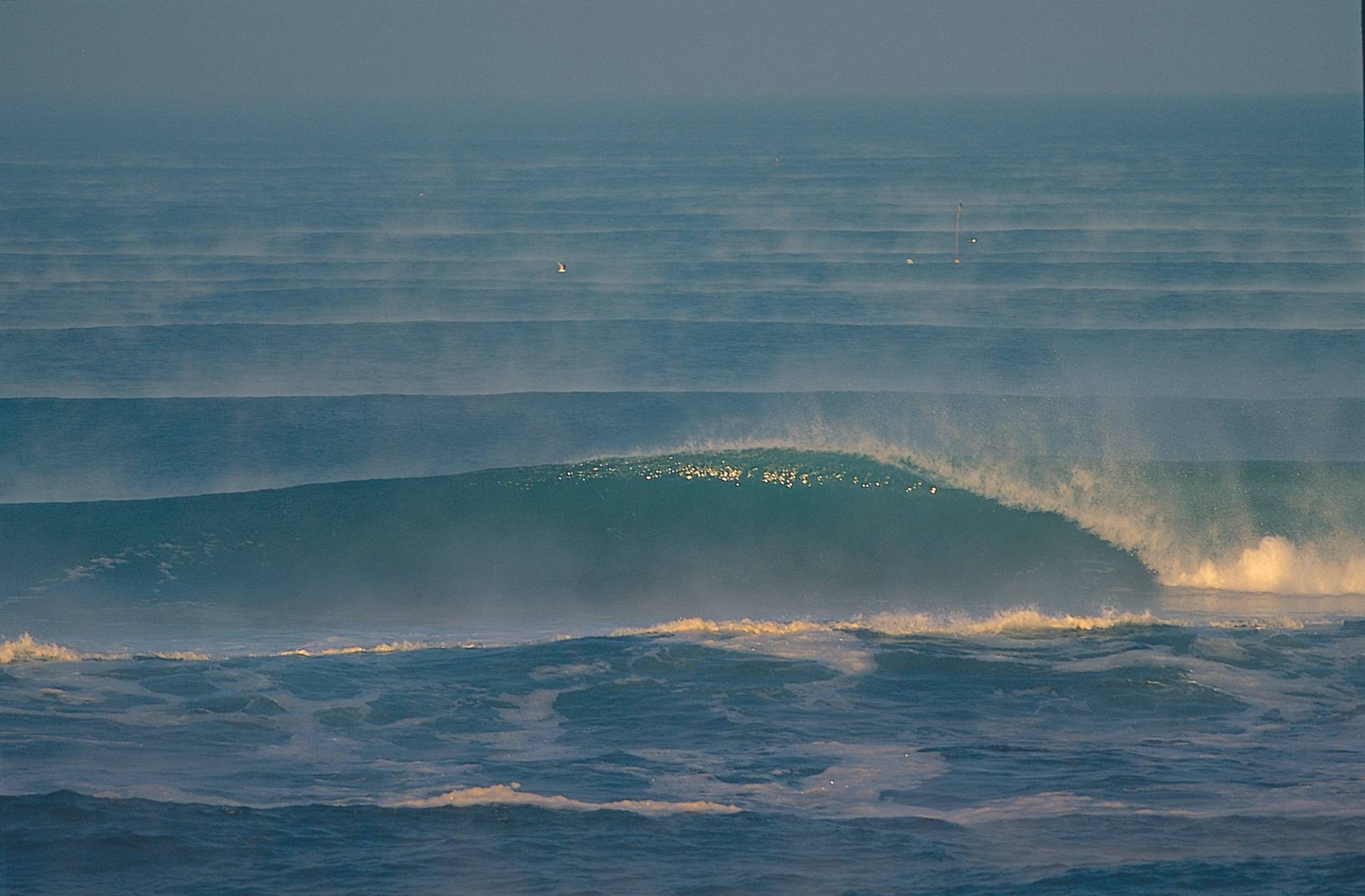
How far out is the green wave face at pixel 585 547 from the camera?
16.6m

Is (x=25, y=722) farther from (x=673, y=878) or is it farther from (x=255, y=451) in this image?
(x=255, y=451)

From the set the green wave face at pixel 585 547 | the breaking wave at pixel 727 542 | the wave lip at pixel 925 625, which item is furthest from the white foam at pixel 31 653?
the wave lip at pixel 925 625

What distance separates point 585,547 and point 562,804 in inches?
345

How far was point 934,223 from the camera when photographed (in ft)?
193

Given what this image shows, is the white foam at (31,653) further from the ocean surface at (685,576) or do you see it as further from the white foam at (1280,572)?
the white foam at (1280,572)

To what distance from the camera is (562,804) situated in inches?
386

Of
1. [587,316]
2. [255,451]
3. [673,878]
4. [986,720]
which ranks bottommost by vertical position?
[673,878]

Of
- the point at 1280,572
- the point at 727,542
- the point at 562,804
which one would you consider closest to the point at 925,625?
the point at 727,542

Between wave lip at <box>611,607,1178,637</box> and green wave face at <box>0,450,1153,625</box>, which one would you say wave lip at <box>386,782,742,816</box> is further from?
green wave face at <box>0,450,1153,625</box>

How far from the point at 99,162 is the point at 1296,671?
100559 millimetres

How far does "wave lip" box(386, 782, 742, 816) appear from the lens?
9.70 metres

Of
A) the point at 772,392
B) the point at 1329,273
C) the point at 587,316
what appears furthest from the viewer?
the point at 1329,273

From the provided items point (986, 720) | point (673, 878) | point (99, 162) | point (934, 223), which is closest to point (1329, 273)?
point (934, 223)

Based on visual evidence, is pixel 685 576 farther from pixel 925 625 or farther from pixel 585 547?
pixel 925 625
